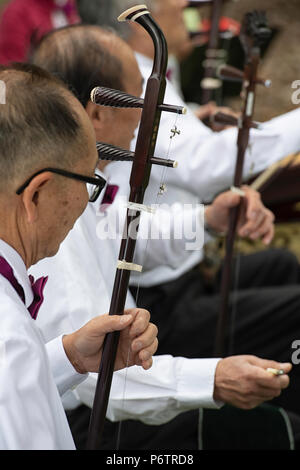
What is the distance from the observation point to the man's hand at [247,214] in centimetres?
148

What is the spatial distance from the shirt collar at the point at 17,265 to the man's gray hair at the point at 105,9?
1244mm

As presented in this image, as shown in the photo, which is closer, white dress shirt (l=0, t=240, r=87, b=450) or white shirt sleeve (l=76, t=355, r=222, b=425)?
white dress shirt (l=0, t=240, r=87, b=450)

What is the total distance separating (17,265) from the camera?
2.73 ft

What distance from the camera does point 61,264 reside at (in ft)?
3.83

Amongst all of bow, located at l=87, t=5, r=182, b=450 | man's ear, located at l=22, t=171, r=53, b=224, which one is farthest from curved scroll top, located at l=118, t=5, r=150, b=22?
man's ear, located at l=22, t=171, r=53, b=224

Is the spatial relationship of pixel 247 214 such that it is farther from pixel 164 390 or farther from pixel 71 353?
pixel 71 353

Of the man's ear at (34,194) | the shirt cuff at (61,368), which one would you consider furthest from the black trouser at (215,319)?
the man's ear at (34,194)

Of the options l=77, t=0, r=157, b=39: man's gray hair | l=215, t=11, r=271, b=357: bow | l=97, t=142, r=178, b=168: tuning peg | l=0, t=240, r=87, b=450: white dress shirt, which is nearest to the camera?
l=0, t=240, r=87, b=450: white dress shirt

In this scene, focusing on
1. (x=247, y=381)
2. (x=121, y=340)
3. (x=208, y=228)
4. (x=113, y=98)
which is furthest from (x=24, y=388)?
(x=208, y=228)

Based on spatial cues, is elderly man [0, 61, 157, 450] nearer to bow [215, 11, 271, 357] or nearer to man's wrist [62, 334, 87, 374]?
man's wrist [62, 334, 87, 374]

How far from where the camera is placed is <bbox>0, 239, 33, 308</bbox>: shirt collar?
817 mm

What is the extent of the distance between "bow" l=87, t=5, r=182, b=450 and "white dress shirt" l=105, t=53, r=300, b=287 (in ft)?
1.71

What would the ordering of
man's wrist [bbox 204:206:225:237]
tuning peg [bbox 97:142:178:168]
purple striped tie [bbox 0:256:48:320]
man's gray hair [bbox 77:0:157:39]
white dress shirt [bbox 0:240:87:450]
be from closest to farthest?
white dress shirt [bbox 0:240:87:450] → purple striped tie [bbox 0:256:48:320] → tuning peg [bbox 97:142:178:168] → man's wrist [bbox 204:206:225:237] → man's gray hair [bbox 77:0:157:39]
